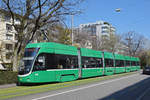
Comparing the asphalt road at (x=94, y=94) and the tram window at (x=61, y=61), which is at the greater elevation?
the tram window at (x=61, y=61)

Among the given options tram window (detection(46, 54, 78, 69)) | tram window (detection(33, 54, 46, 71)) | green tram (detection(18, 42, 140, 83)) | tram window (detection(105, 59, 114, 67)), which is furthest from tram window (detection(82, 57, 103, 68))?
tram window (detection(33, 54, 46, 71))

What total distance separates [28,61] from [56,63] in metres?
2.48

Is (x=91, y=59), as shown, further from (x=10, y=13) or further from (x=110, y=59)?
(x=10, y=13)

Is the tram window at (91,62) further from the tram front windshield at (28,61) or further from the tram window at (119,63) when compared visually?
the tram front windshield at (28,61)

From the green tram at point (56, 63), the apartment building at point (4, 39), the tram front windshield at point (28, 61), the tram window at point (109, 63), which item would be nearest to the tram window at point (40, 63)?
the green tram at point (56, 63)

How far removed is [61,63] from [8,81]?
4802 mm

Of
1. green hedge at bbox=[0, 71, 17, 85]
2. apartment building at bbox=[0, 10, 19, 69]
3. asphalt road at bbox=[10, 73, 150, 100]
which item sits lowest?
asphalt road at bbox=[10, 73, 150, 100]

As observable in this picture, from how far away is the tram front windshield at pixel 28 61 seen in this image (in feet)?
44.2

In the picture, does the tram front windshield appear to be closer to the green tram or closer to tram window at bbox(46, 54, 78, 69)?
the green tram

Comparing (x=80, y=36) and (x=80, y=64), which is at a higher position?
(x=80, y=36)

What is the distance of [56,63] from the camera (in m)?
15.2

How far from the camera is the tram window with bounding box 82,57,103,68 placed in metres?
19.2

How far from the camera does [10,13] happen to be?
1869cm

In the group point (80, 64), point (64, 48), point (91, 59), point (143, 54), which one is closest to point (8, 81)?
point (64, 48)
